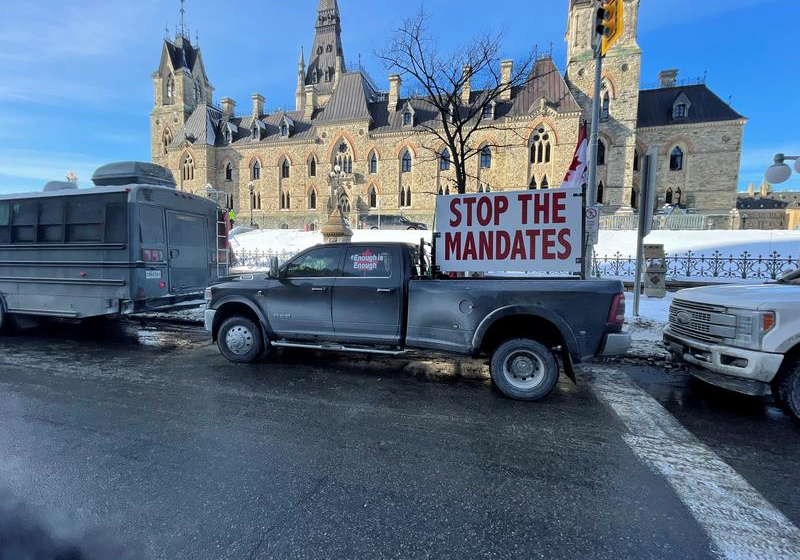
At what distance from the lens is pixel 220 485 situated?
2.97 meters

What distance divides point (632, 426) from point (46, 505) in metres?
5.00

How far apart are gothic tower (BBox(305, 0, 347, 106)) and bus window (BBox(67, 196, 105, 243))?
59864 millimetres

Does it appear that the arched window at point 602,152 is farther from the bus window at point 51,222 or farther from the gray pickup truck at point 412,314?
the bus window at point 51,222

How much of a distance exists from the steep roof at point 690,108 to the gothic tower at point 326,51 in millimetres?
42379

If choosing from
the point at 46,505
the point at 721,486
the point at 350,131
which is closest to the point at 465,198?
the point at 721,486

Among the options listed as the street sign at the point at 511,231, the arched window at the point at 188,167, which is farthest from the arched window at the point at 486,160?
the street sign at the point at 511,231

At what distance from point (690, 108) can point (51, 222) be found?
167 feet

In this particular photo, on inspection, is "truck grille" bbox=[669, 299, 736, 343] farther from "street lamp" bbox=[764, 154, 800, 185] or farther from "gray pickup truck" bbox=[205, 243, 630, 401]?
"street lamp" bbox=[764, 154, 800, 185]

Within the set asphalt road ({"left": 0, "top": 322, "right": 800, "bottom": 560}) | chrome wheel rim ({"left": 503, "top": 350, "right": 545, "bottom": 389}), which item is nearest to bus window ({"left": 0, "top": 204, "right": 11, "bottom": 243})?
asphalt road ({"left": 0, "top": 322, "right": 800, "bottom": 560})

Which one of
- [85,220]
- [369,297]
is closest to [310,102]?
[85,220]

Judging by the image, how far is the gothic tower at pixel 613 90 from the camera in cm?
3609

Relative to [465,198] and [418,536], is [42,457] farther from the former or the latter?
[465,198]

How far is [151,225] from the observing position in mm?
7348

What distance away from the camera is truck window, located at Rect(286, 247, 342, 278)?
580 centimetres
